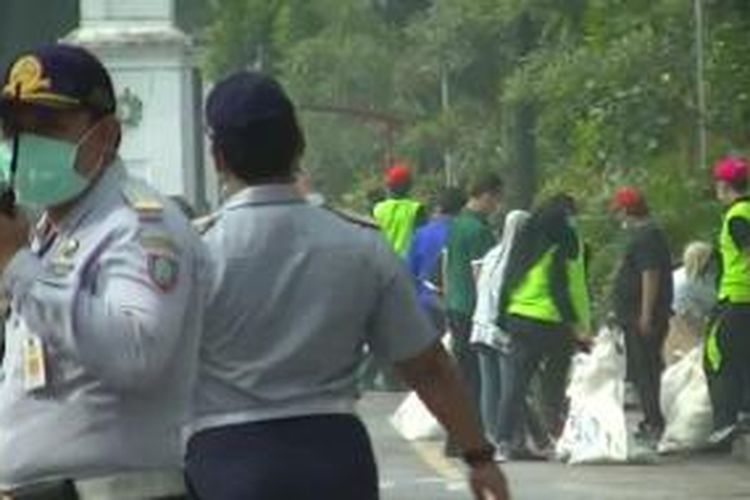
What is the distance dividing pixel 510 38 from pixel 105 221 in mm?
27402

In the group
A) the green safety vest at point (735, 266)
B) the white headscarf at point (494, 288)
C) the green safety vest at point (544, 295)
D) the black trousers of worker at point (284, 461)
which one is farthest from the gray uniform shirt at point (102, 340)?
the white headscarf at point (494, 288)

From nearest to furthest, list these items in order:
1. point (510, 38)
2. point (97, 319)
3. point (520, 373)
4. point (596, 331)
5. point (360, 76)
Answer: point (97, 319), point (520, 373), point (596, 331), point (510, 38), point (360, 76)

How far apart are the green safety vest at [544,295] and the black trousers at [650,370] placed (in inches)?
22.7

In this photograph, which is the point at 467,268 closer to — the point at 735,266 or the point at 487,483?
the point at 735,266

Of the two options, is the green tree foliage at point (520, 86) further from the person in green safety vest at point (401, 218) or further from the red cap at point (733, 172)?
the red cap at point (733, 172)

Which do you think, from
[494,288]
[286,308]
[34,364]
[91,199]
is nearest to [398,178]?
[494,288]

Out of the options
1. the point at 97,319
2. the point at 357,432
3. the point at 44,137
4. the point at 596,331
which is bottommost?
the point at 596,331

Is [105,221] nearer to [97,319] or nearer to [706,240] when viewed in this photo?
[97,319]

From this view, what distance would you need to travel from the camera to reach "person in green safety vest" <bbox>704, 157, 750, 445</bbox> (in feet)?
43.9

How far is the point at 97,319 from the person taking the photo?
13.9 ft

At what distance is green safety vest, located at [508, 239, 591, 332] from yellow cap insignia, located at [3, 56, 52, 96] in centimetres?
962

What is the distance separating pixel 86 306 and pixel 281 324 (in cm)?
77

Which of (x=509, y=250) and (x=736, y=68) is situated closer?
(x=509, y=250)

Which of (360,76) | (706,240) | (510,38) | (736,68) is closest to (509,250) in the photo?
(706,240)
